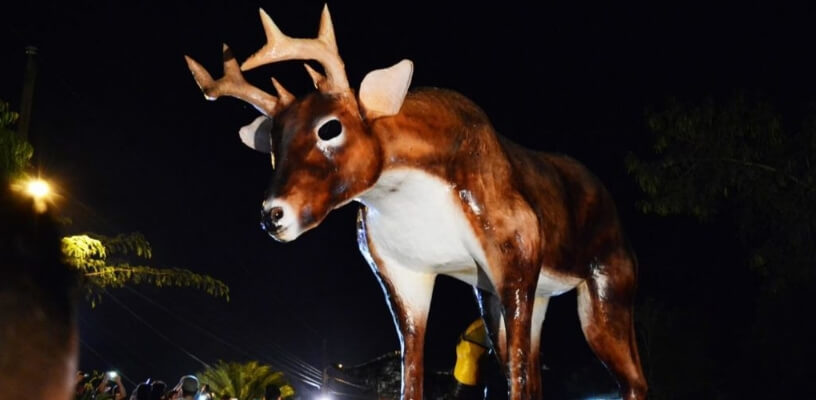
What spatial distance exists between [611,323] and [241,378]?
1706 centimetres

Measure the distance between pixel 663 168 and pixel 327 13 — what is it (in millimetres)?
8870

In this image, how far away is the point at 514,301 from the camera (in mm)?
3975

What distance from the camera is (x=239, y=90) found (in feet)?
13.0

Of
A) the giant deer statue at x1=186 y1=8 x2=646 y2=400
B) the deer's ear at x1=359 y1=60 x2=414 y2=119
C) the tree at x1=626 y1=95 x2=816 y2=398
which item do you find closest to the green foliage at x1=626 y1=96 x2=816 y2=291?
the tree at x1=626 y1=95 x2=816 y2=398

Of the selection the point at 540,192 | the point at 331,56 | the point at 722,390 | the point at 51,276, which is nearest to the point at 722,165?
the point at 722,390

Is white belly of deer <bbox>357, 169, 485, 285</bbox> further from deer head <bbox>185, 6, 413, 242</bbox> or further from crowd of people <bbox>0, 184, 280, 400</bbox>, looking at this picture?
crowd of people <bbox>0, 184, 280, 400</bbox>

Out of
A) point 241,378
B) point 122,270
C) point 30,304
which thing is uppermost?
point 241,378

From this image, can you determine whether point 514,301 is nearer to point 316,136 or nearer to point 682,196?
point 316,136

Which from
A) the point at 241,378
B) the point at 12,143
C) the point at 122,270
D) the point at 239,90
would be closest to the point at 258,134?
the point at 239,90

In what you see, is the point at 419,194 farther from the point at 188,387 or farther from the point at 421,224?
the point at 188,387

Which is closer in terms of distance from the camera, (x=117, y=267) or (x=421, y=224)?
(x=421, y=224)

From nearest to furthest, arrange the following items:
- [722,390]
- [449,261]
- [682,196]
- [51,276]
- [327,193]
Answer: [51,276], [327,193], [449,261], [682,196], [722,390]

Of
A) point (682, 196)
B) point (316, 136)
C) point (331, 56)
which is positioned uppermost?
point (682, 196)

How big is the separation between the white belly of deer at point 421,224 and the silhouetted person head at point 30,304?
9.88 ft
